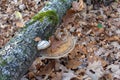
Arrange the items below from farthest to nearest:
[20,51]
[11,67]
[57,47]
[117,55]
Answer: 1. [117,55]
2. [57,47]
3. [20,51]
4. [11,67]

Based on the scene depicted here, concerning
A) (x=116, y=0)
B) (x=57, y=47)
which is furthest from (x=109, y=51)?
(x=116, y=0)

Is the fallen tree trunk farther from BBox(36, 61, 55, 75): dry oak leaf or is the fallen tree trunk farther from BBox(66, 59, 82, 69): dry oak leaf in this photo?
BBox(66, 59, 82, 69): dry oak leaf

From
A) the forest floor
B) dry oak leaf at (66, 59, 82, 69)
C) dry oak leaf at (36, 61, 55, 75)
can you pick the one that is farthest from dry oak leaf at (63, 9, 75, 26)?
dry oak leaf at (36, 61, 55, 75)

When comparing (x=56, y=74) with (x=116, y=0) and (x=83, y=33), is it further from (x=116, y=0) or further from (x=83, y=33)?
(x=116, y=0)

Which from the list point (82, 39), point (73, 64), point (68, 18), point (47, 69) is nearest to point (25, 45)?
point (47, 69)

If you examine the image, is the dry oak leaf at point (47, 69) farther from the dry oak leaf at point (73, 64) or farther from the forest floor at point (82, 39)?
the dry oak leaf at point (73, 64)
